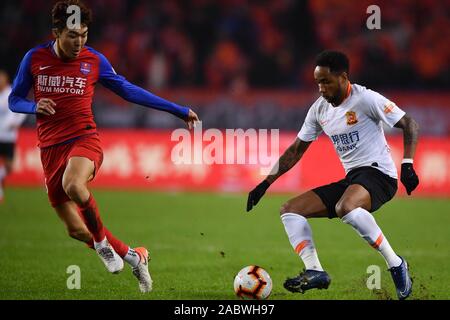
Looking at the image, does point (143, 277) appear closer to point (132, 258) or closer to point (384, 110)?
point (132, 258)

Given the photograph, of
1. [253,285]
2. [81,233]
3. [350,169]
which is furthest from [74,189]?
[350,169]

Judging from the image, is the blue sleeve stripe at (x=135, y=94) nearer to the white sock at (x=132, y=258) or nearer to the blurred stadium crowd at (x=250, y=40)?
the white sock at (x=132, y=258)

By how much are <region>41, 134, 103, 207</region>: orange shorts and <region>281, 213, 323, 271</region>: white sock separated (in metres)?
1.70

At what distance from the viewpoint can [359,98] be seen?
682 centimetres

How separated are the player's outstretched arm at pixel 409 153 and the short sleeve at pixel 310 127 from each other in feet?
2.52

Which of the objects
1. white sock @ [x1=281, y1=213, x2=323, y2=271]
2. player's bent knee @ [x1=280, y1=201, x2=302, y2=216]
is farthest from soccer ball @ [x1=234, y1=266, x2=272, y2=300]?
player's bent knee @ [x1=280, y1=201, x2=302, y2=216]

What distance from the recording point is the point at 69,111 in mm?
6965

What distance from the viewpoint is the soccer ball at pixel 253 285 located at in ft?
21.4

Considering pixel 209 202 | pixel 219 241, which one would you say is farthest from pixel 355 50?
pixel 219 241

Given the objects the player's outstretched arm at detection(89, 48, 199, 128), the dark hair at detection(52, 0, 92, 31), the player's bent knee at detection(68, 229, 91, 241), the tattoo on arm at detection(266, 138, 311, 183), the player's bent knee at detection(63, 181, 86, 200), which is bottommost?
the player's bent knee at detection(68, 229, 91, 241)

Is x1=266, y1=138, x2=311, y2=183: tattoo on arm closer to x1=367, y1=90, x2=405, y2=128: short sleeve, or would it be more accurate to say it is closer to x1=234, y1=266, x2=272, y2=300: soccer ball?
x1=367, y1=90, x2=405, y2=128: short sleeve

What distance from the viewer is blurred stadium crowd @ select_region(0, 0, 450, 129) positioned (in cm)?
1883

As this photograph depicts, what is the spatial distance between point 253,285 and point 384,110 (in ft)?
5.85
